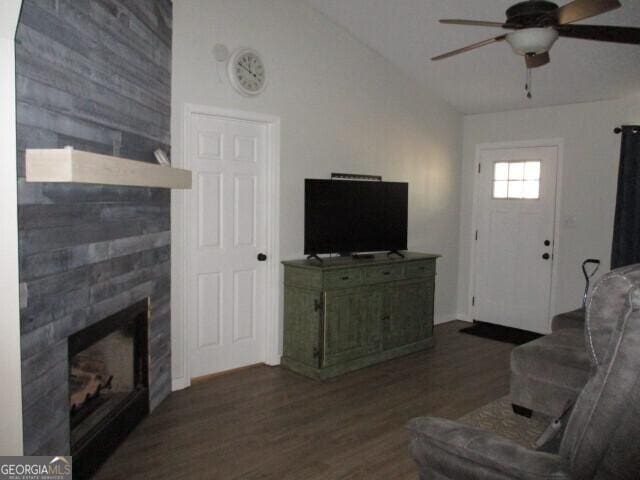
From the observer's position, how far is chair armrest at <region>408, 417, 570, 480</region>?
1437mm

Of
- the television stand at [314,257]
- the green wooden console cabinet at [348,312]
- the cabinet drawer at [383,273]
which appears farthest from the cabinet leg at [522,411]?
the television stand at [314,257]

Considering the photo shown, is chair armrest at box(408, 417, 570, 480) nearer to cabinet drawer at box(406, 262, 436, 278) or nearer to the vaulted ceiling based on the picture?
cabinet drawer at box(406, 262, 436, 278)

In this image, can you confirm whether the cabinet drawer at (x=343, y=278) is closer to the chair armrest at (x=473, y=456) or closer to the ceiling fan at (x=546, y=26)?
the ceiling fan at (x=546, y=26)

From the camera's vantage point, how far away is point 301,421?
325cm

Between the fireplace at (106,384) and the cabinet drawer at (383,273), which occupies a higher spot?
the cabinet drawer at (383,273)

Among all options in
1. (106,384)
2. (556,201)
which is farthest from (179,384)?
(556,201)

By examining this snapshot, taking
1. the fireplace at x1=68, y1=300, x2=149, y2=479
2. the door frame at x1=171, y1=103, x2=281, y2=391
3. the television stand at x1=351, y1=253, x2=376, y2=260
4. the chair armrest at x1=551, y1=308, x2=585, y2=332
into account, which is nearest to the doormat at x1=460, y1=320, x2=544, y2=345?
the chair armrest at x1=551, y1=308, x2=585, y2=332

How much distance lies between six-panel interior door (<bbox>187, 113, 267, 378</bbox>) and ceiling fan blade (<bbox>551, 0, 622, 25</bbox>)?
233 cm

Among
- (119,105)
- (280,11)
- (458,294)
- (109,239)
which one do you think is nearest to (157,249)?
(109,239)

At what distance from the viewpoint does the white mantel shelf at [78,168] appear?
187 cm

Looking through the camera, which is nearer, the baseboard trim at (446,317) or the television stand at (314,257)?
the television stand at (314,257)

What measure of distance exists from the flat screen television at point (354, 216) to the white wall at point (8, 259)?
2586 millimetres

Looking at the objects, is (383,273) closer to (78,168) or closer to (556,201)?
(556,201)

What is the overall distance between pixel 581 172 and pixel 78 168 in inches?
187
